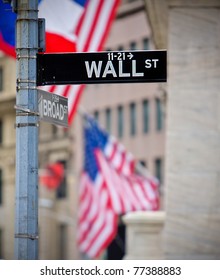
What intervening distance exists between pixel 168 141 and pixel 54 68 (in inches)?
278

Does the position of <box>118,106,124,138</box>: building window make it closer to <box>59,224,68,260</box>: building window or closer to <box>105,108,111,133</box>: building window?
<box>105,108,111,133</box>: building window

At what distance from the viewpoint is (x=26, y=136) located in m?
8.91

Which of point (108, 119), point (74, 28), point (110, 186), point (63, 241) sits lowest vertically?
point (63, 241)

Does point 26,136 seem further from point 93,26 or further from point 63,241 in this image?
point 63,241

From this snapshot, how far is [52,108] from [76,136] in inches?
2619

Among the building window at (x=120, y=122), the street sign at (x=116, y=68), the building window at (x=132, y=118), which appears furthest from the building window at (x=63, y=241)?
the street sign at (x=116, y=68)

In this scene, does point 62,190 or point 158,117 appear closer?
point 158,117

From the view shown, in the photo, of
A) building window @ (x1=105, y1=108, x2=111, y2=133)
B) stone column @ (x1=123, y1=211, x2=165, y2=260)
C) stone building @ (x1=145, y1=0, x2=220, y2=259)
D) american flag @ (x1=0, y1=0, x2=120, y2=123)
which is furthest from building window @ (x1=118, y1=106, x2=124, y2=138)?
stone building @ (x1=145, y1=0, x2=220, y2=259)

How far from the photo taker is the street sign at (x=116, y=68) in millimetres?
9156

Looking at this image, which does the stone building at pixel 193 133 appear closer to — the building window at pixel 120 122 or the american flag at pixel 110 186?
the american flag at pixel 110 186

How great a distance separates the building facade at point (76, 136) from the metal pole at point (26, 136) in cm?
5620

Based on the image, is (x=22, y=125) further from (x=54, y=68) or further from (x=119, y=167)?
(x=119, y=167)

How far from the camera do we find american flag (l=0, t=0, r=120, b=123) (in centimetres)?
1808

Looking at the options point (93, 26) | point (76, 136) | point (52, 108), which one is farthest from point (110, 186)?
point (76, 136)
